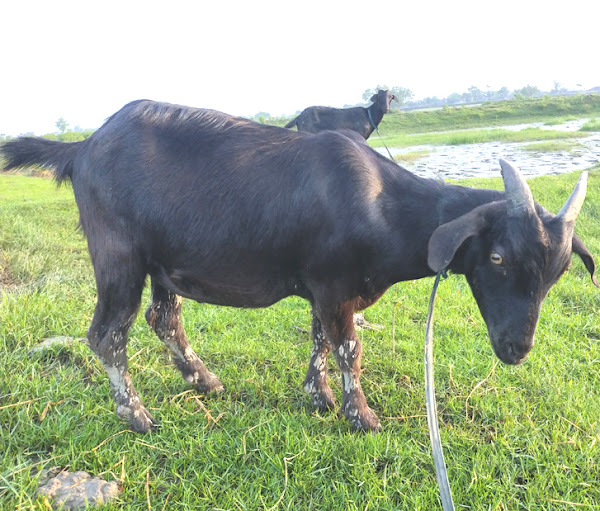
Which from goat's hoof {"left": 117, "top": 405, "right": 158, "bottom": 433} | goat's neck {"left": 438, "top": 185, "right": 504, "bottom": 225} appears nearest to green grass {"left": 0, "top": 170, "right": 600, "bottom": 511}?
goat's hoof {"left": 117, "top": 405, "right": 158, "bottom": 433}

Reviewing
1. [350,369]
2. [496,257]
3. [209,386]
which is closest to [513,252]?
[496,257]

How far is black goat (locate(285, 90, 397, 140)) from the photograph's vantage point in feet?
28.9

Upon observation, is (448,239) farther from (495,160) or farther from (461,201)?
(495,160)

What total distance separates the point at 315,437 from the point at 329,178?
1.50 m

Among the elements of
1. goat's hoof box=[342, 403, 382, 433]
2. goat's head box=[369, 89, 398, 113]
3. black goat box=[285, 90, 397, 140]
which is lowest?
goat's hoof box=[342, 403, 382, 433]

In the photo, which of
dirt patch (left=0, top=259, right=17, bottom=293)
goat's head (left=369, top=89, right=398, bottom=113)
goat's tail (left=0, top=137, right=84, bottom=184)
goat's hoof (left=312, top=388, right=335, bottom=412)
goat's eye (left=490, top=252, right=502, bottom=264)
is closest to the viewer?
goat's eye (left=490, top=252, right=502, bottom=264)

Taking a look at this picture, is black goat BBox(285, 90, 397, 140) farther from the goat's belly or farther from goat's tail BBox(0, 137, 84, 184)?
the goat's belly

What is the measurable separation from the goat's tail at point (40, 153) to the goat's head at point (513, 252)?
2299 millimetres

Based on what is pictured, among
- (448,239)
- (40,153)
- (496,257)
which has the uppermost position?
(40,153)

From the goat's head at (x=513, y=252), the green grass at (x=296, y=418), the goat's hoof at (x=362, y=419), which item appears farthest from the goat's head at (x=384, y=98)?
the goat's hoof at (x=362, y=419)

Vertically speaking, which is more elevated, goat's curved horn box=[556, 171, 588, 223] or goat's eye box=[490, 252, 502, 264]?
goat's curved horn box=[556, 171, 588, 223]

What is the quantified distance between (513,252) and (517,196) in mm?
255

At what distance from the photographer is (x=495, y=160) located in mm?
15227

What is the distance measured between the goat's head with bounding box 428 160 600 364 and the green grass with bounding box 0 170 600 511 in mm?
734
